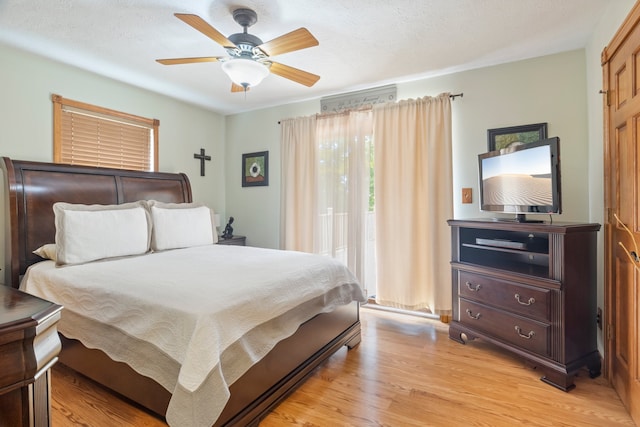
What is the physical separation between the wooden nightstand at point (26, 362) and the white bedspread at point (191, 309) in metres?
0.62

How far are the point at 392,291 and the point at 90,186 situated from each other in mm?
3182

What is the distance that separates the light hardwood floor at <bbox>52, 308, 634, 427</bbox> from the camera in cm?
179

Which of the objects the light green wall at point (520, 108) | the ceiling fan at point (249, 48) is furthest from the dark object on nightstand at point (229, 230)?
the ceiling fan at point (249, 48)

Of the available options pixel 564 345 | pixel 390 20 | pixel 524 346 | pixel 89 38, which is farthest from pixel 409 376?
pixel 89 38

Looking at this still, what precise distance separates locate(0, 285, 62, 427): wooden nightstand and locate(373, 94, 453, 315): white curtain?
118 inches

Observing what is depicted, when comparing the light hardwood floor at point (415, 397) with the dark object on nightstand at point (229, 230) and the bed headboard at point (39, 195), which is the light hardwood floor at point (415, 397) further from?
the dark object on nightstand at point (229, 230)

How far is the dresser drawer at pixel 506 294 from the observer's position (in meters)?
2.21

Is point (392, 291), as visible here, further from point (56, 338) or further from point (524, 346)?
point (56, 338)

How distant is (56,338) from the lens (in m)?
→ 0.85

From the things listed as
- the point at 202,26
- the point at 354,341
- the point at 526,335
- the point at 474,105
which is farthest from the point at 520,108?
the point at 202,26

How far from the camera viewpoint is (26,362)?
74 centimetres

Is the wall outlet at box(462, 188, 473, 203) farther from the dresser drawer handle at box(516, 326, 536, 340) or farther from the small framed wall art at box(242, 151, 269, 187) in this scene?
the small framed wall art at box(242, 151, 269, 187)

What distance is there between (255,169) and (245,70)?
2.44m

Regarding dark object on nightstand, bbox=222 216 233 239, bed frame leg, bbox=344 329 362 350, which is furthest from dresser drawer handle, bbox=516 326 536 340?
dark object on nightstand, bbox=222 216 233 239
